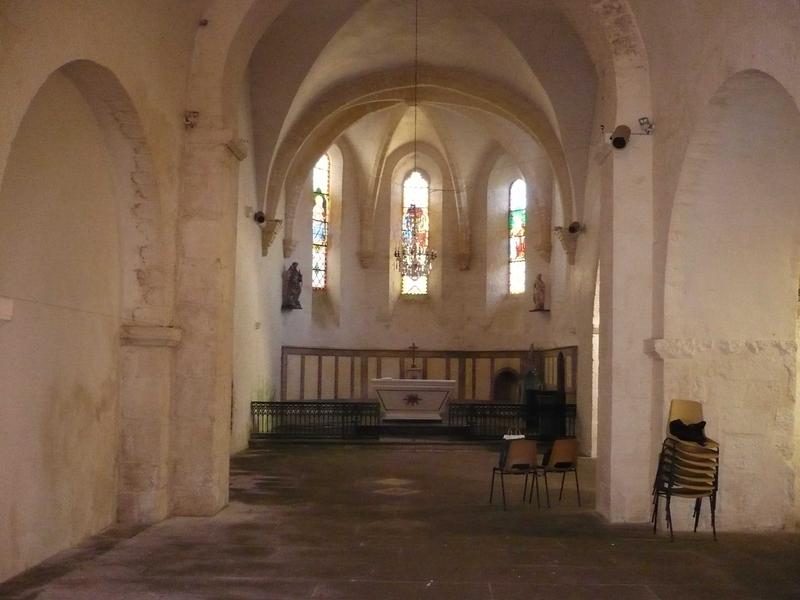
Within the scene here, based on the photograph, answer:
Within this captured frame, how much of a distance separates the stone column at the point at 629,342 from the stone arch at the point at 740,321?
46 centimetres

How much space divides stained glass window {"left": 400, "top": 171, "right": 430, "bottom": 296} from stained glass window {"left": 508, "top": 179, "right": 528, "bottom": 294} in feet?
7.67

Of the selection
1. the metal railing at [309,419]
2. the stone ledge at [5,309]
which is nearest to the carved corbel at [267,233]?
the metal railing at [309,419]

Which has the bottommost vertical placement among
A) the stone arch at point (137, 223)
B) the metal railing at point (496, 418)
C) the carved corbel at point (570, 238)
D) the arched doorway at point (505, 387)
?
the metal railing at point (496, 418)

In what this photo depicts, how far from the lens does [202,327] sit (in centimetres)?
870

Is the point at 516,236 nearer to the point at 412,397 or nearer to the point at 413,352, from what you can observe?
the point at 413,352

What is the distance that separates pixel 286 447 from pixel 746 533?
30.1ft

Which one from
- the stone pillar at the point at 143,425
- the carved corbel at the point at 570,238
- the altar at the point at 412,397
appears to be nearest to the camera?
the stone pillar at the point at 143,425

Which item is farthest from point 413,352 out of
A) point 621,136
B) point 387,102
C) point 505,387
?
point 621,136

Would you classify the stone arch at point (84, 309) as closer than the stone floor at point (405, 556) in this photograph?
No

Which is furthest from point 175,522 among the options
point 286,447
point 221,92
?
point 286,447

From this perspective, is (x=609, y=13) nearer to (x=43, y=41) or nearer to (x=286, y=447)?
(x=43, y=41)

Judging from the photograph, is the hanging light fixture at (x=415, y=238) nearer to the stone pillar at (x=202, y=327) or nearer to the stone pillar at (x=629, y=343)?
the stone pillar at (x=202, y=327)

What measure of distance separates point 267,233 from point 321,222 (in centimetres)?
527

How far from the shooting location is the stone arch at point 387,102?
16500mm
